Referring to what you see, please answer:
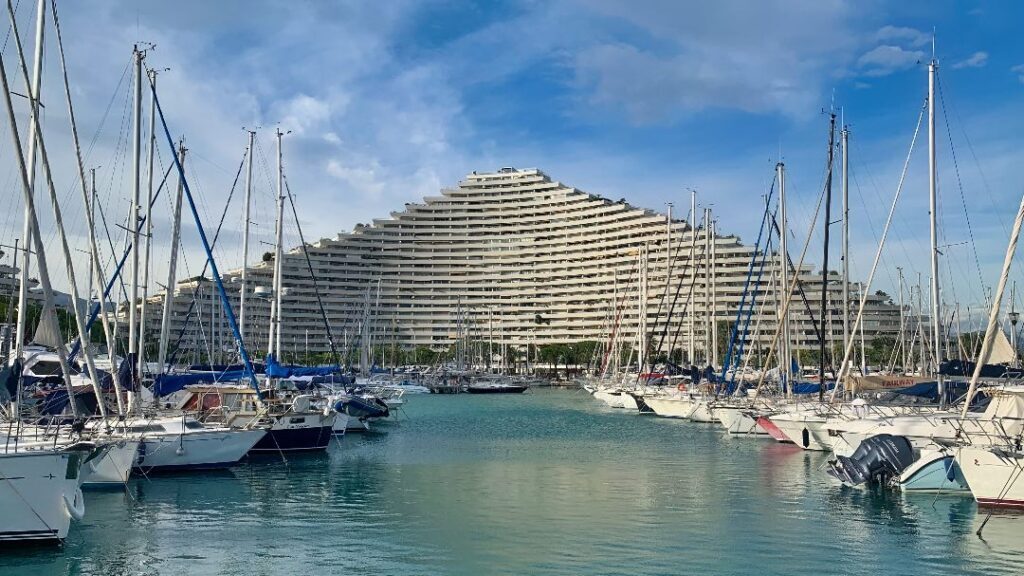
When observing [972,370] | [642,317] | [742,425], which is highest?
[642,317]

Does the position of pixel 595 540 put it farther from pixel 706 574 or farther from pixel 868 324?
pixel 868 324

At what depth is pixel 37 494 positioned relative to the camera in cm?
1756

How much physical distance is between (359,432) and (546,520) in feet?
87.7

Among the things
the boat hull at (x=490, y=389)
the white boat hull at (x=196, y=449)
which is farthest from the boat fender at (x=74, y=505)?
the boat hull at (x=490, y=389)

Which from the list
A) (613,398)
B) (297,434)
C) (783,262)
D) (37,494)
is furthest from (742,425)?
(37,494)

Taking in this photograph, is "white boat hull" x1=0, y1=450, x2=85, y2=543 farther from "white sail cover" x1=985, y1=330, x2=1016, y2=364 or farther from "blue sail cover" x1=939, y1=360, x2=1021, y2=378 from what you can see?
"white sail cover" x1=985, y1=330, x2=1016, y2=364

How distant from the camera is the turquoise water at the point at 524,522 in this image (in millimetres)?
18281

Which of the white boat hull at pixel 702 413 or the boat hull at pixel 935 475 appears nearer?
the boat hull at pixel 935 475

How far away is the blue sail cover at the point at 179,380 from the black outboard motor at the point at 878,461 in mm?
24428

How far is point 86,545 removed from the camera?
19500mm

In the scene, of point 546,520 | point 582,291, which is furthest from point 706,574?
point 582,291

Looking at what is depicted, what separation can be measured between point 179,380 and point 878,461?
2670cm

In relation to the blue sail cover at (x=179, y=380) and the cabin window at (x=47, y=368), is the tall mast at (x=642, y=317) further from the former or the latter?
the cabin window at (x=47, y=368)

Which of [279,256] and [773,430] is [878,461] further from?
[279,256]
